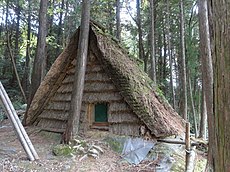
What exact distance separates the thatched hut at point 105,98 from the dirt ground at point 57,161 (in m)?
0.69

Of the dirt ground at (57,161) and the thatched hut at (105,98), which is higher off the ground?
the thatched hut at (105,98)

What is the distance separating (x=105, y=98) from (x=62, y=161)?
2546 mm

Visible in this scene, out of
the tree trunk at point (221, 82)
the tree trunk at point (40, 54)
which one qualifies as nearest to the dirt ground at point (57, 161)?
the tree trunk at point (40, 54)

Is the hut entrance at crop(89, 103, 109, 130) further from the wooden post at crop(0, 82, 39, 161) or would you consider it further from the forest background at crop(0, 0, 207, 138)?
the forest background at crop(0, 0, 207, 138)

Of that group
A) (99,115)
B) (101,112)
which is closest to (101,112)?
A: (101,112)

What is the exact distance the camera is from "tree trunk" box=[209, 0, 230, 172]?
0.79 metres

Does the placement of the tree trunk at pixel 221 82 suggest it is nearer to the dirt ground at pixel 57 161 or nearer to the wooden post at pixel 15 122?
the dirt ground at pixel 57 161

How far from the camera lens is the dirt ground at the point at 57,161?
19.3 ft

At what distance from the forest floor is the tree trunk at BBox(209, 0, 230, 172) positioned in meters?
5.49

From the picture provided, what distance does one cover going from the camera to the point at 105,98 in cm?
827

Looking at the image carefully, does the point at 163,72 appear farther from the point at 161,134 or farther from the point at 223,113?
the point at 223,113

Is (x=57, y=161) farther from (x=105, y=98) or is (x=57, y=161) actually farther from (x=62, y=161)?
(x=105, y=98)

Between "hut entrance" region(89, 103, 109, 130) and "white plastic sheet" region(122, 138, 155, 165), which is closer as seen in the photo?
"white plastic sheet" region(122, 138, 155, 165)

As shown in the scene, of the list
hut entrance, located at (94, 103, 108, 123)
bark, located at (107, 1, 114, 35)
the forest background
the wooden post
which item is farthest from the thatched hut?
bark, located at (107, 1, 114, 35)
